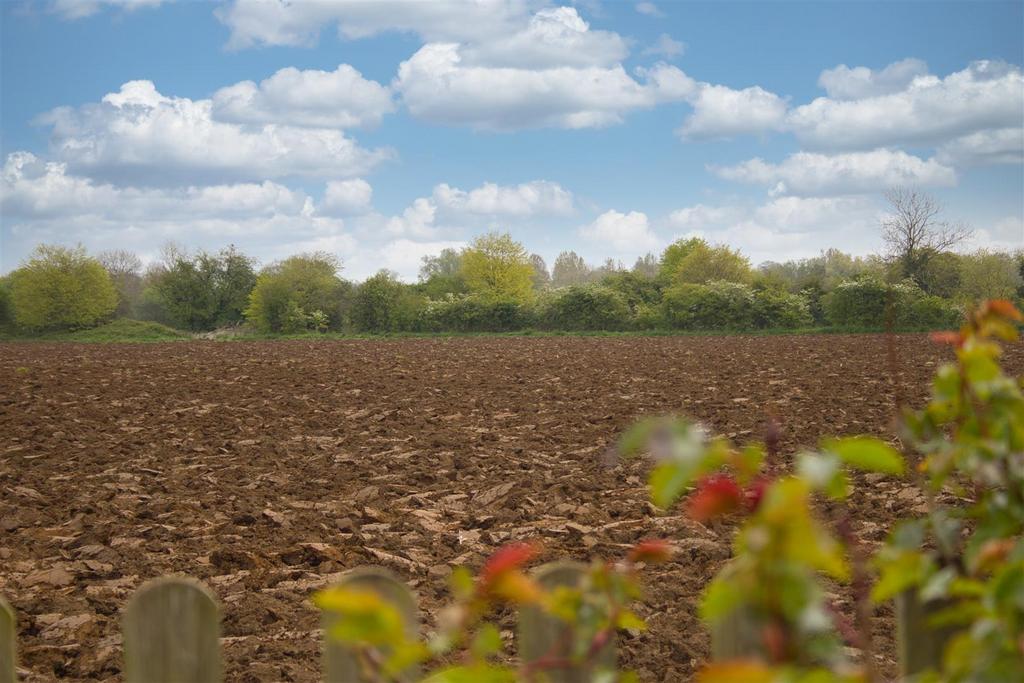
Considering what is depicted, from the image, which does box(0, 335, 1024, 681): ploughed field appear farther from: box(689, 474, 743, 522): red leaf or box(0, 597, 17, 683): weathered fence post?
box(689, 474, 743, 522): red leaf

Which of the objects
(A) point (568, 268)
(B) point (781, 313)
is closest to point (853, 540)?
(B) point (781, 313)

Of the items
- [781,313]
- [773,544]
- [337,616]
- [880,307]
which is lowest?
[337,616]

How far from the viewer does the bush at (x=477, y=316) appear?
5256cm

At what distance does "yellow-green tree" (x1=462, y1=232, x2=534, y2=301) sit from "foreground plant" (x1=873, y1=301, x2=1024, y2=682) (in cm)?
6278

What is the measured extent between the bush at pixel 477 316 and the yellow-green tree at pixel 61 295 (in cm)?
2914

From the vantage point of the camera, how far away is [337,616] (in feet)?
6.40

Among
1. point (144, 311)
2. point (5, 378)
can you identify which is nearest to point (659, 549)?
point (5, 378)

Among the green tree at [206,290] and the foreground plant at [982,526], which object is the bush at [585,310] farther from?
the foreground plant at [982,526]

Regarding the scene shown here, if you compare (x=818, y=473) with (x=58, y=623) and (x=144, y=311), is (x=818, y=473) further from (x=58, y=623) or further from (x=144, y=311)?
(x=144, y=311)

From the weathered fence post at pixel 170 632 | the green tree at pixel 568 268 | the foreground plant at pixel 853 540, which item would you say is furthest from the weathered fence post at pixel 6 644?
the green tree at pixel 568 268

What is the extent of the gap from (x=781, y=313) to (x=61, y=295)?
172ft

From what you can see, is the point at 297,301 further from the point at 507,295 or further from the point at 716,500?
the point at 716,500

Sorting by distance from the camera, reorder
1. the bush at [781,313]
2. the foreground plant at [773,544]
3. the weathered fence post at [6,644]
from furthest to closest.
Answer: the bush at [781,313] < the weathered fence post at [6,644] < the foreground plant at [773,544]

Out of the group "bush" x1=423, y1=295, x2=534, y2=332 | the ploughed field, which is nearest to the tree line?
"bush" x1=423, y1=295, x2=534, y2=332
